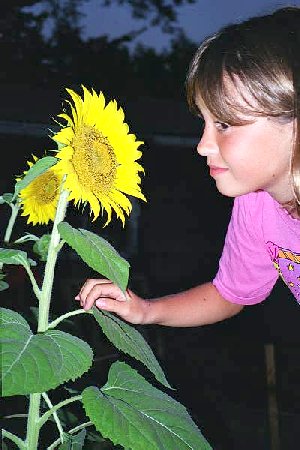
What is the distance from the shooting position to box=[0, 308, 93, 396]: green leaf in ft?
2.19

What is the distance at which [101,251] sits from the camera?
0.77 metres

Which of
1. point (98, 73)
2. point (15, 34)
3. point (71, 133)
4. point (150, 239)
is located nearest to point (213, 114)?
point (71, 133)

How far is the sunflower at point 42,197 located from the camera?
1011mm

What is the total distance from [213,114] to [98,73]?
8886 mm

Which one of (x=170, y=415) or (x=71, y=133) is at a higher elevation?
(x=71, y=133)

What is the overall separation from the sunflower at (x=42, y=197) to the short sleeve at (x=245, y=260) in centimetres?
54

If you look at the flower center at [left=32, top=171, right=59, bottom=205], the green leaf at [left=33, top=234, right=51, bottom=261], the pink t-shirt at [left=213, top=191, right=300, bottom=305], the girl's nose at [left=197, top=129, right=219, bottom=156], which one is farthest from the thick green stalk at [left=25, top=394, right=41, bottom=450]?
the pink t-shirt at [left=213, top=191, right=300, bottom=305]

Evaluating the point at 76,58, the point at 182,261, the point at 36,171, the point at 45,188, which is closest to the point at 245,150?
the point at 45,188

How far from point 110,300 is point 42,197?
20cm

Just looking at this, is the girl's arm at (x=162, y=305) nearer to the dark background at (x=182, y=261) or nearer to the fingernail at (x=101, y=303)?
the fingernail at (x=101, y=303)

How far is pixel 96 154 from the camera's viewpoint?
0.83 metres

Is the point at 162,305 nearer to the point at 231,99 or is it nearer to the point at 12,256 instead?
the point at 231,99

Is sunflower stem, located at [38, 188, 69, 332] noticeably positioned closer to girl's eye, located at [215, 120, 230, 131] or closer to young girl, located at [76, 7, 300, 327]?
young girl, located at [76, 7, 300, 327]

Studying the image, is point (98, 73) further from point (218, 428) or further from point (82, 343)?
point (82, 343)
